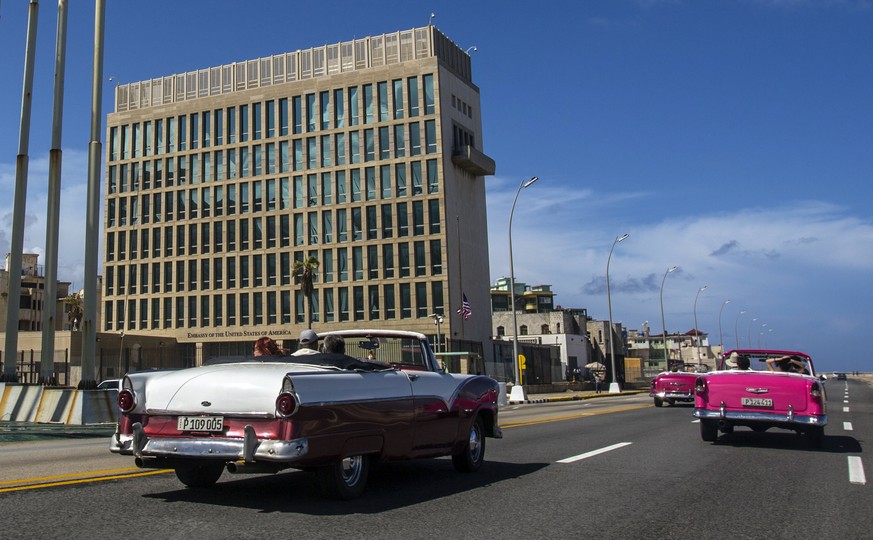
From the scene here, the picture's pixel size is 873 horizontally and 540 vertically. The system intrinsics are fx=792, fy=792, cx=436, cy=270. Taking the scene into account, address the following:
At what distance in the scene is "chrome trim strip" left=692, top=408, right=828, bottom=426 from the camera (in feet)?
37.9

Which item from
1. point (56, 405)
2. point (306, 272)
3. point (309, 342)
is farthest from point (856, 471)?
point (306, 272)

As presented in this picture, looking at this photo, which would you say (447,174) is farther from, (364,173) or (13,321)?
(13,321)

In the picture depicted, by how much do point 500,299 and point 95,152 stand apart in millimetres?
89486

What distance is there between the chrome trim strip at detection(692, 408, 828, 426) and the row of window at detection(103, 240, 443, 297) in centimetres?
5172

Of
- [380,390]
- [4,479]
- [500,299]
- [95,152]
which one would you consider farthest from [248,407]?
[500,299]

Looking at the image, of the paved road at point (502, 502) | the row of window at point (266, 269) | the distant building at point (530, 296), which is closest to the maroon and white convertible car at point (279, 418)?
the paved road at point (502, 502)

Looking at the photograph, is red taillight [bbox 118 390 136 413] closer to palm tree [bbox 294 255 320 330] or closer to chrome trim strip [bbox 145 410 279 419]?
chrome trim strip [bbox 145 410 279 419]

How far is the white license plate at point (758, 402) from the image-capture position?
11.8m

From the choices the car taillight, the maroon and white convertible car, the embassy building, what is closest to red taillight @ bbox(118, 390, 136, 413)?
the maroon and white convertible car

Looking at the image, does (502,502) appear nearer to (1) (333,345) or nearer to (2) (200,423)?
(1) (333,345)

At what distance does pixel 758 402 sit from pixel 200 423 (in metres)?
8.84

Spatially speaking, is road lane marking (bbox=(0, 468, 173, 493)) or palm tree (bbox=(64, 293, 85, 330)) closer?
road lane marking (bbox=(0, 468, 173, 493))

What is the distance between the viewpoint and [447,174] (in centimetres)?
6475

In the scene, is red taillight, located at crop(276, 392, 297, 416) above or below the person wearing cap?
below
